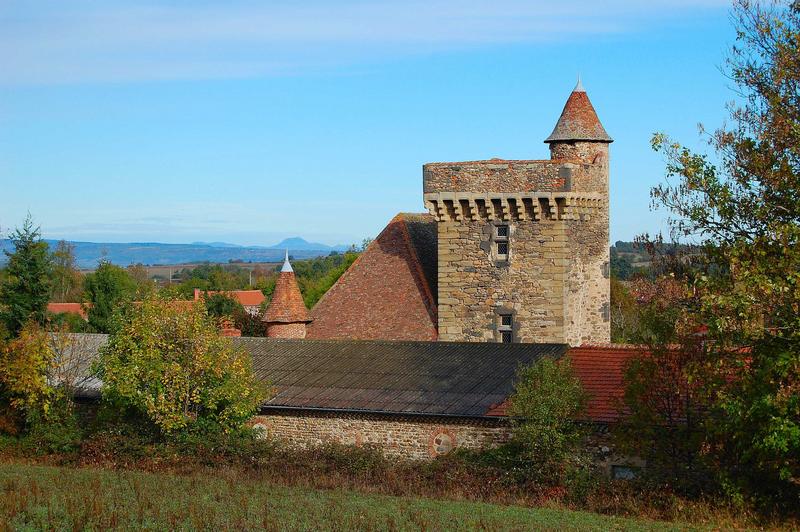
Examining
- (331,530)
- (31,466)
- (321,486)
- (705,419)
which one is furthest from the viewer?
(31,466)

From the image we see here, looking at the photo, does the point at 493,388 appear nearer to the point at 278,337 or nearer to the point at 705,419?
the point at 705,419

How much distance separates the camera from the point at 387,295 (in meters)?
32.3

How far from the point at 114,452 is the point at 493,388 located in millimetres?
8946

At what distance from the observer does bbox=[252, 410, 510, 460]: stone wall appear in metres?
24.0

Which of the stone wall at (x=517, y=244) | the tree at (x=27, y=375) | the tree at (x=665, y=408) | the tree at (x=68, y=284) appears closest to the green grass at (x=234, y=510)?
the tree at (x=665, y=408)

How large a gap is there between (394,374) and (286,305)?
6830mm

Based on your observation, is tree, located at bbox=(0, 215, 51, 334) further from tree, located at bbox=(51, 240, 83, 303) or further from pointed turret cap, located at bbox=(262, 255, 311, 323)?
tree, located at bbox=(51, 240, 83, 303)

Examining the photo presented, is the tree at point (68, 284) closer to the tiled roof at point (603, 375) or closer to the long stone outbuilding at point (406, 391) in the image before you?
the long stone outbuilding at point (406, 391)

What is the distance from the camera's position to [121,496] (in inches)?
806

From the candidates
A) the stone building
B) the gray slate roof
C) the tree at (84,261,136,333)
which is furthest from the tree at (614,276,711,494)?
the tree at (84,261,136,333)

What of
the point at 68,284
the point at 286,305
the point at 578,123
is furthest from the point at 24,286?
the point at 68,284

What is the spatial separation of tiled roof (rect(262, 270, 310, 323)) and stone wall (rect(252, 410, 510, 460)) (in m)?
6.57

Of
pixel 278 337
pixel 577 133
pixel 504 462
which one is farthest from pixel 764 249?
pixel 278 337

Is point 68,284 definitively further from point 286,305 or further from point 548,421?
point 548,421
